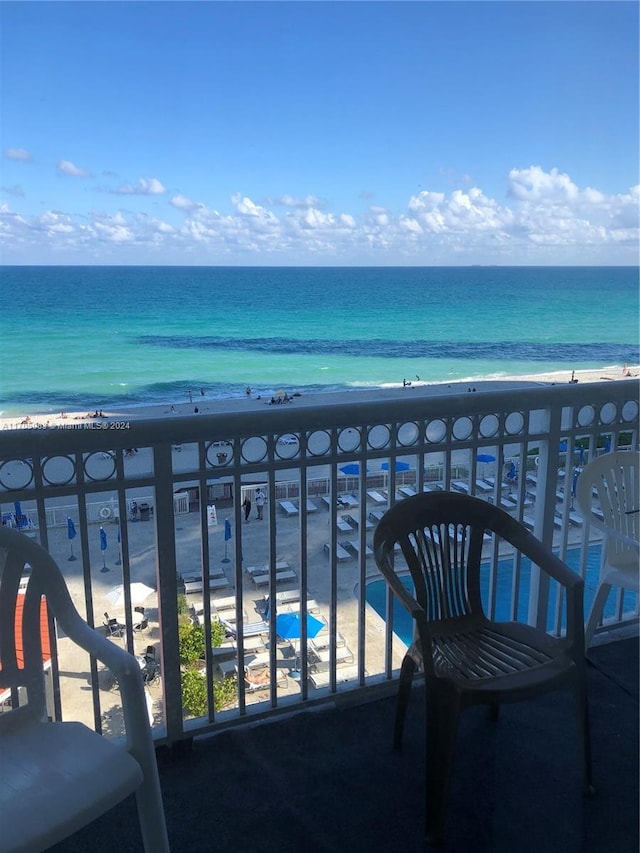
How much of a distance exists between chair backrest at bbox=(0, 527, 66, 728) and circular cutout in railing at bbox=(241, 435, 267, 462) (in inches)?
26.3

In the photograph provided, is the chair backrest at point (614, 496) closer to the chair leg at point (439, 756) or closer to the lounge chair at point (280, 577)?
the chair leg at point (439, 756)

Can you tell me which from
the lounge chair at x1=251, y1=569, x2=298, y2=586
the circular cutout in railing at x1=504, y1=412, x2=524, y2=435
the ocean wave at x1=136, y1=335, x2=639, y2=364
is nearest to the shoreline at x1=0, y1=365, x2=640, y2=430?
the ocean wave at x1=136, y1=335, x2=639, y2=364

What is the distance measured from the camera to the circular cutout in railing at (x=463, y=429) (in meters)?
2.24

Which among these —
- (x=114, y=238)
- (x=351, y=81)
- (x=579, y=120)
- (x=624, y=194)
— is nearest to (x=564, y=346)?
(x=624, y=194)

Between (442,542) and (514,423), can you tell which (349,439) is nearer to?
(442,542)

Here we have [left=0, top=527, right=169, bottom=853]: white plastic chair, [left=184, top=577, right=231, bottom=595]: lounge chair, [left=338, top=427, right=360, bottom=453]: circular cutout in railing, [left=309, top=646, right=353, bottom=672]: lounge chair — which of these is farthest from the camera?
[left=184, top=577, right=231, bottom=595]: lounge chair

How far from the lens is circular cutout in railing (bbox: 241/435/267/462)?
6.41ft

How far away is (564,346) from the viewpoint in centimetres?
3512

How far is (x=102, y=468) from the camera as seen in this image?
6.37 feet

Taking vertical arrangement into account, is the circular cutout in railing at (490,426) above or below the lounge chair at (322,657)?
above

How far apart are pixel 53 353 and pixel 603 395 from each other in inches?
1304

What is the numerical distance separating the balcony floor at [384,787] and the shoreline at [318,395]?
19460mm

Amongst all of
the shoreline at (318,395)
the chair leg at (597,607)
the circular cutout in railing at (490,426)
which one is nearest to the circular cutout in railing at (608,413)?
the circular cutout in railing at (490,426)

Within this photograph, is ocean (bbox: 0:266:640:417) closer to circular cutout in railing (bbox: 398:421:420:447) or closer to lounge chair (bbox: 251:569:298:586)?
lounge chair (bbox: 251:569:298:586)
